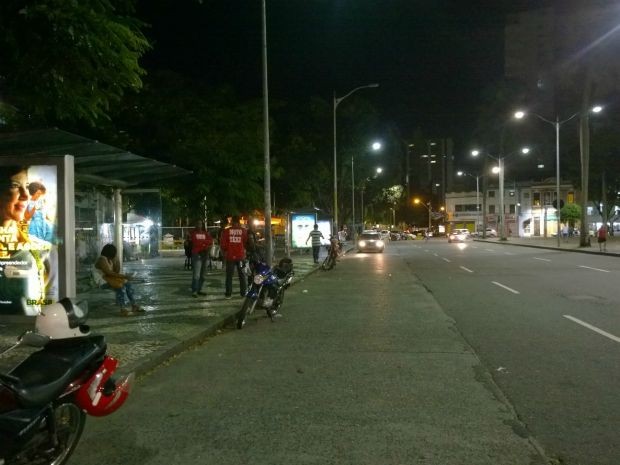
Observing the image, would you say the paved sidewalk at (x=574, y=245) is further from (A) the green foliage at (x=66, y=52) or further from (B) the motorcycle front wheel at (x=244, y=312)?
(A) the green foliage at (x=66, y=52)

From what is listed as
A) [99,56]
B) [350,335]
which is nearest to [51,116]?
[99,56]

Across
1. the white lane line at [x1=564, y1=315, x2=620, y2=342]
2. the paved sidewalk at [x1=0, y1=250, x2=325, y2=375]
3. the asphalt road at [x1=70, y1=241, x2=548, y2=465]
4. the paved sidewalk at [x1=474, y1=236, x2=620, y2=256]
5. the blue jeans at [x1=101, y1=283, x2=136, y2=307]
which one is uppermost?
the blue jeans at [x1=101, y1=283, x2=136, y2=307]

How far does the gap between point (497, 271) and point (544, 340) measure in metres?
13.0

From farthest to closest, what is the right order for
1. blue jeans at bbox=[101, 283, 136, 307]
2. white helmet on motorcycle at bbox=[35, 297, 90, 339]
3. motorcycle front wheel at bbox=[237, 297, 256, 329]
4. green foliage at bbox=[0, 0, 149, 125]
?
1. blue jeans at bbox=[101, 283, 136, 307]
2. motorcycle front wheel at bbox=[237, 297, 256, 329]
3. green foliage at bbox=[0, 0, 149, 125]
4. white helmet on motorcycle at bbox=[35, 297, 90, 339]

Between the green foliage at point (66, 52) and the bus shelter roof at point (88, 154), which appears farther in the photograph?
the bus shelter roof at point (88, 154)

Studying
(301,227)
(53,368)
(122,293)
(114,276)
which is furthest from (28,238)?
(301,227)

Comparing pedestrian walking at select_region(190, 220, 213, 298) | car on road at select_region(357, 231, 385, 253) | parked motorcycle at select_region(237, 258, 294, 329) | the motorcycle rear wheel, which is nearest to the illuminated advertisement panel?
parked motorcycle at select_region(237, 258, 294, 329)

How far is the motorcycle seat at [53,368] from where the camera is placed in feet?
13.0

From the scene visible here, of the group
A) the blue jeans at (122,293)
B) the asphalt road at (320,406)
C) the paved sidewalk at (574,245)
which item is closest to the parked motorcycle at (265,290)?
the asphalt road at (320,406)

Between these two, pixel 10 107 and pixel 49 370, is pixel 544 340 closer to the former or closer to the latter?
pixel 49 370

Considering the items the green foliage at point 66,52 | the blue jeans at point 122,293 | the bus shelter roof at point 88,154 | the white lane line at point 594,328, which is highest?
the green foliage at point 66,52

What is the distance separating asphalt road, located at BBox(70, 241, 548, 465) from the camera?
15.4 feet

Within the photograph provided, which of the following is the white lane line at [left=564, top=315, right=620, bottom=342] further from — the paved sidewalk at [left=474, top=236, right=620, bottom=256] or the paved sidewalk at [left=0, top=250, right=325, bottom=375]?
the paved sidewalk at [left=474, top=236, right=620, bottom=256]

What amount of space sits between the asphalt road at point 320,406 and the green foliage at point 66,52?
11.4ft
